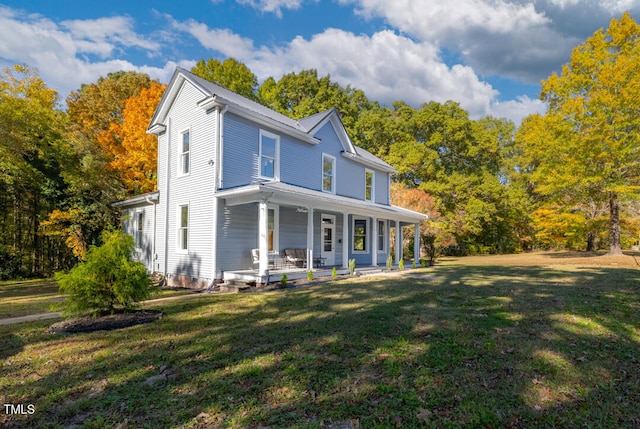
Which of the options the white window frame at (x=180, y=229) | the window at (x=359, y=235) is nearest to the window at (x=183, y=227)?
the white window frame at (x=180, y=229)

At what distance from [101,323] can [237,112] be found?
8378 millimetres

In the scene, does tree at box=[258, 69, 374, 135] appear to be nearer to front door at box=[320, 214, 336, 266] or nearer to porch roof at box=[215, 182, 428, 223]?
front door at box=[320, 214, 336, 266]

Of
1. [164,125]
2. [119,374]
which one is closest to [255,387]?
[119,374]

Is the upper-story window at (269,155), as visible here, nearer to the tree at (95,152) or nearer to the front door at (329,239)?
the front door at (329,239)

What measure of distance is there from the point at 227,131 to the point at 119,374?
948cm

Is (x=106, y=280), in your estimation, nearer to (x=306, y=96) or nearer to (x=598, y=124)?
(x=598, y=124)

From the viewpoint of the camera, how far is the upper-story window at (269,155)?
13422mm

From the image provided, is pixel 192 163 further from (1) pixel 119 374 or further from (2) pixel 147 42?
(1) pixel 119 374

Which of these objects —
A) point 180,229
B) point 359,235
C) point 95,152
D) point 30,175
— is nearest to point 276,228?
point 180,229

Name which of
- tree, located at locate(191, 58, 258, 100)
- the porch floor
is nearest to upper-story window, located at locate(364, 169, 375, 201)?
the porch floor

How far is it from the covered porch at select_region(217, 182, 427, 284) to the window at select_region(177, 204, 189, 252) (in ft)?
8.20

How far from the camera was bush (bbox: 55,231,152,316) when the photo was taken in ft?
20.5

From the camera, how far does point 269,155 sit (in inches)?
539

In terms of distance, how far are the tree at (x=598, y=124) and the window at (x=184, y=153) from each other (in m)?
22.2
